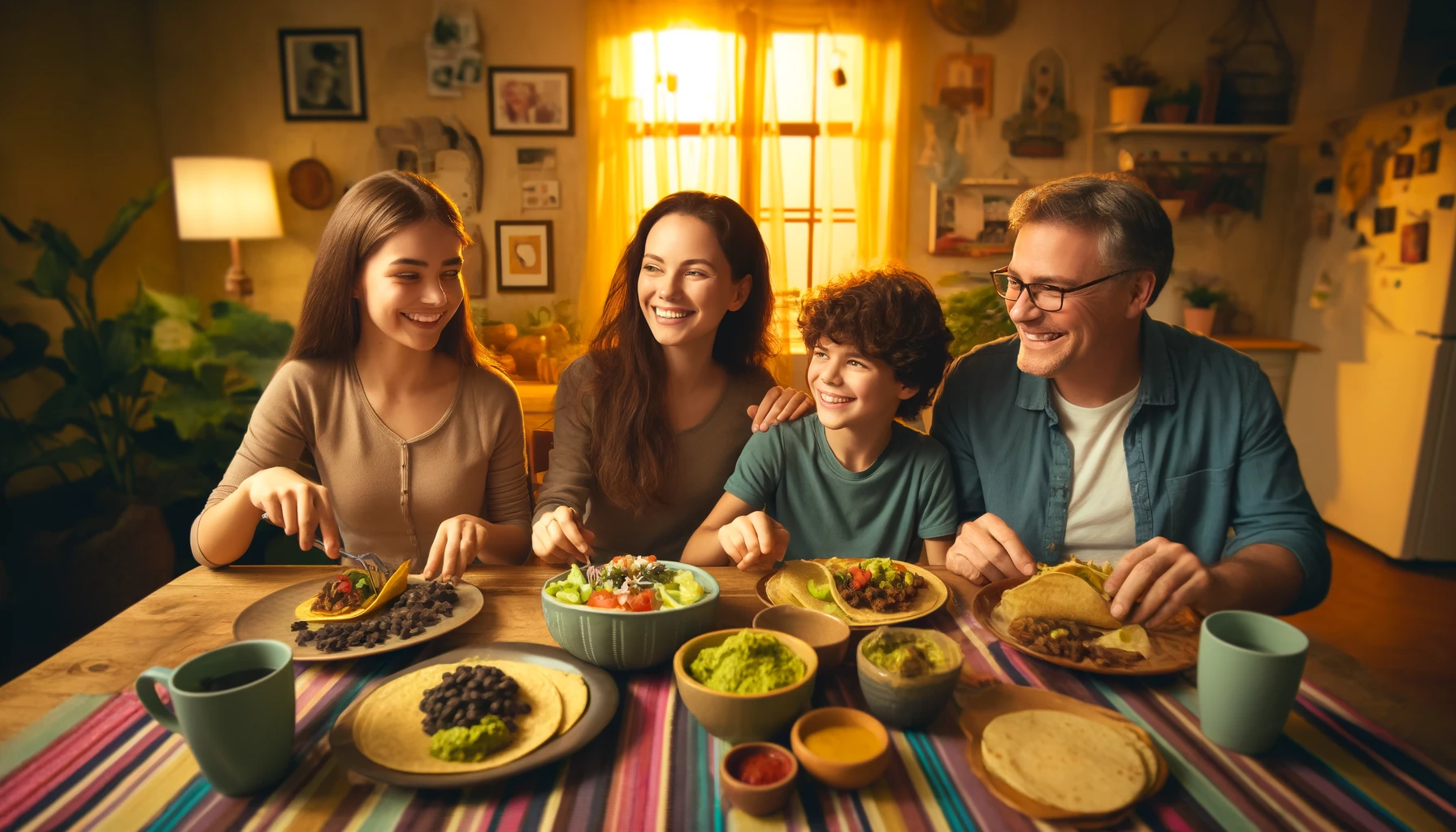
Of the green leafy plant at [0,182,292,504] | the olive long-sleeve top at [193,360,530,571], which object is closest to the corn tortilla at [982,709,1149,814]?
the olive long-sleeve top at [193,360,530,571]

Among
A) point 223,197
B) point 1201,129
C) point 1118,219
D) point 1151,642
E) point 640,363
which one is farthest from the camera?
point 1201,129

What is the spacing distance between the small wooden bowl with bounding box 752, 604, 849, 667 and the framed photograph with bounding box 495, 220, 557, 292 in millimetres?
Answer: 4039

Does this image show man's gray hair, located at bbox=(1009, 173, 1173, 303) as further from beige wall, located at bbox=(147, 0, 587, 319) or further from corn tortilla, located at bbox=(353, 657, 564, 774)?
beige wall, located at bbox=(147, 0, 587, 319)

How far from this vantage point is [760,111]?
15.1 feet

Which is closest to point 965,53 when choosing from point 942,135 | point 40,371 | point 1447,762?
point 942,135

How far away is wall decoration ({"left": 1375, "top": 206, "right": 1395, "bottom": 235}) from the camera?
391cm

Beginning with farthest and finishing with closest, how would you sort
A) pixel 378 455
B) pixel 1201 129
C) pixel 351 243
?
pixel 1201 129
pixel 378 455
pixel 351 243

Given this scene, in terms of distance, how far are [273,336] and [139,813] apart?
2636 mm

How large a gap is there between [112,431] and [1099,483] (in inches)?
132

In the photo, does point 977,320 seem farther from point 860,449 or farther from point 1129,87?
point 860,449

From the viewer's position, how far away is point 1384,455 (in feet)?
12.8

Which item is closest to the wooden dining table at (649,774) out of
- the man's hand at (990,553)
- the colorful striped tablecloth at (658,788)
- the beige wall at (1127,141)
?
the colorful striped tablecloth at (658,788)

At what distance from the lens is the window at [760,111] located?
4539 mm

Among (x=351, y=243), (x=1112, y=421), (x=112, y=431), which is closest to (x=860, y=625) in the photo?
(x=1112, y=421)
